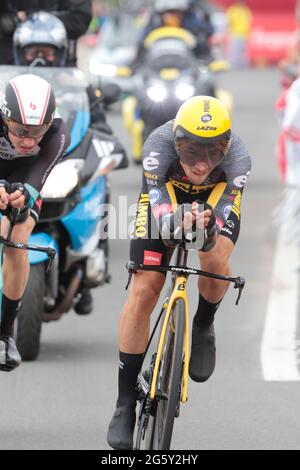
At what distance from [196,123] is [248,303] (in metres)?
4.96

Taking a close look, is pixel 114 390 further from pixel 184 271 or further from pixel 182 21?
pixel 182 21

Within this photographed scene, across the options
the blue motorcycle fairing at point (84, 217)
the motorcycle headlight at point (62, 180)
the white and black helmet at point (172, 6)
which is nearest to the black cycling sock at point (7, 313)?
the motorcycle headlight at point (62, 180)

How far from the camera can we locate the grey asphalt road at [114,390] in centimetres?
778

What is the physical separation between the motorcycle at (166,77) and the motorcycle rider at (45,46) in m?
3.86

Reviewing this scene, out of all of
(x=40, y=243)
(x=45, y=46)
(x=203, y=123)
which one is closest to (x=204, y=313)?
(x=203, y=123)

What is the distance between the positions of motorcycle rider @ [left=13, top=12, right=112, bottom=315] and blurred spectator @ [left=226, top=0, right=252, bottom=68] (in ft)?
111

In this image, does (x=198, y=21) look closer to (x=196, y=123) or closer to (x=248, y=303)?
(x=248, y=303)

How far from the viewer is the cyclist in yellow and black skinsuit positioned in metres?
7.01

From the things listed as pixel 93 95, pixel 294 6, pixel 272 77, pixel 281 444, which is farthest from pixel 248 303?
pixel 294 6

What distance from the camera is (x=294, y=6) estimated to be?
50.5 metres

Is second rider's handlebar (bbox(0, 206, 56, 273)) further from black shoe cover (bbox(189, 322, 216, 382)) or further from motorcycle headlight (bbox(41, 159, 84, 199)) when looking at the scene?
motorcycle headlight (bbox(41, 159, 84, 199))

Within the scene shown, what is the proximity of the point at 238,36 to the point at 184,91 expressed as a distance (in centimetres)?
2927

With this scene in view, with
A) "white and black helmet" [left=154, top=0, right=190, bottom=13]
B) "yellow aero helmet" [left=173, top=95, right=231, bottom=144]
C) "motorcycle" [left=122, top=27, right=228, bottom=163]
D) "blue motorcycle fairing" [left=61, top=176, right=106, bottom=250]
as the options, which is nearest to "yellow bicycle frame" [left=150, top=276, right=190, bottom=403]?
"yellow aero helmet" [left=173, top=95, right=231, bottom=144]

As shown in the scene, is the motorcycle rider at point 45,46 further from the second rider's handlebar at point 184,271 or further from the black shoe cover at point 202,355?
the second rider's handlebar at point 184,271
